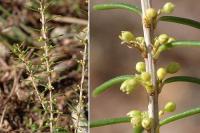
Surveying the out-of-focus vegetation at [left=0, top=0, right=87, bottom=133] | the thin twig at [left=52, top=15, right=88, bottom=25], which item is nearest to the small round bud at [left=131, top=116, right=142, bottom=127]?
the out-of-focus vegetation at [left=0, top=0, right=87, bottom=133]

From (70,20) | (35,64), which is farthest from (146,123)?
(70,20)

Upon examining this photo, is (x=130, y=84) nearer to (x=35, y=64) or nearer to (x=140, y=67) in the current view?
(x=140, y=67)

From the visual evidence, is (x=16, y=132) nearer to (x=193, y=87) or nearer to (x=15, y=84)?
(x=15, y=84)

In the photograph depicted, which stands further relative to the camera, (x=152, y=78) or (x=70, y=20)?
(x=70, y=20)

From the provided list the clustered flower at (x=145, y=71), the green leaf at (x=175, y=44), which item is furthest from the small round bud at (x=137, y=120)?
the green leaf at (x=175, y=44)

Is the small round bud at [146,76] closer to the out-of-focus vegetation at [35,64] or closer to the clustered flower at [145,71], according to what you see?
the clustered flower at [145,71]

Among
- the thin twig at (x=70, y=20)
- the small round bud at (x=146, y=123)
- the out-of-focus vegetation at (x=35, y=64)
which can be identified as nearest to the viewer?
the small round bud at (x=146, y=123)

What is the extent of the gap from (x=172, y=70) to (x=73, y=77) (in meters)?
1.38

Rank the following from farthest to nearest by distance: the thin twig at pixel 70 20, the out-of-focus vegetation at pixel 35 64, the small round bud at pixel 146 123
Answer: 1. the thin twig at pixel 70 20
2. the out-of-focus vegetation at pixel 35 64
3. the small round bud at pixel 146 123

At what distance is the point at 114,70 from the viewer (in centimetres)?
325

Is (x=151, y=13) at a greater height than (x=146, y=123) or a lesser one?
greater

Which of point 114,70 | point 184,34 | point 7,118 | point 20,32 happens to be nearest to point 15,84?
point 7,118

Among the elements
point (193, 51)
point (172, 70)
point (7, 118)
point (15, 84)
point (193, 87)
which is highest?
point (193, 51)

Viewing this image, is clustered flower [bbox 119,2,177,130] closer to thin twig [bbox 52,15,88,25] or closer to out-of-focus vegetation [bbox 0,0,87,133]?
out-of-focus vegetation [bbox 0,0,87,133]
